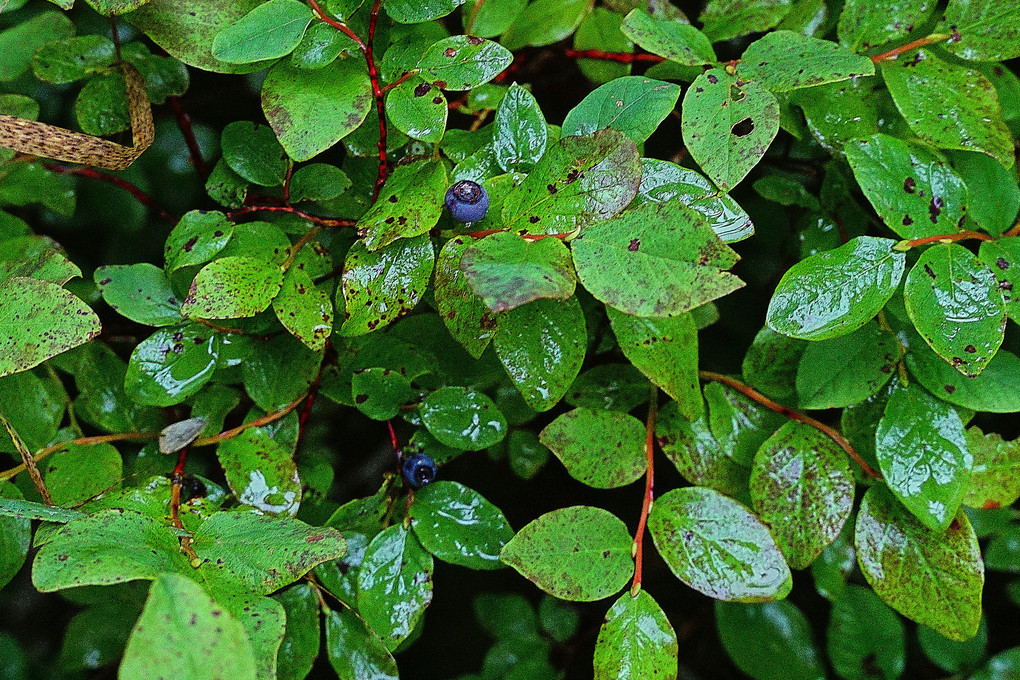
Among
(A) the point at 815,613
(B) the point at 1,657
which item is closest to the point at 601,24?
(A) the point at 815,613

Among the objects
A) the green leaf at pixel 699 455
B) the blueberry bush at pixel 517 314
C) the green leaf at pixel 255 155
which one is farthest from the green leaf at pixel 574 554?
the green leaf at pixel 255 155

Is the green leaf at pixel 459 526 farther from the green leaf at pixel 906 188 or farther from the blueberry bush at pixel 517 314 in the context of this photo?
the green leaf at pixel 906 188

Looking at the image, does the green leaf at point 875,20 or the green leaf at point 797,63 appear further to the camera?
the green leaf at point 875,20

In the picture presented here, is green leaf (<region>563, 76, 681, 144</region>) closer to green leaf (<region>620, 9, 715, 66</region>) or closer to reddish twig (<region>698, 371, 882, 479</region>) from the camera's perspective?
green leaf (<region>620, 9, 715, 66</region>)

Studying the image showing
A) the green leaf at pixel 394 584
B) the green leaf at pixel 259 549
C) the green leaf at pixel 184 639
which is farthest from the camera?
the green leaf at pixel 394 584

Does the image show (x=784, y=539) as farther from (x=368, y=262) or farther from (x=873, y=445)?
(x=368, y=262)

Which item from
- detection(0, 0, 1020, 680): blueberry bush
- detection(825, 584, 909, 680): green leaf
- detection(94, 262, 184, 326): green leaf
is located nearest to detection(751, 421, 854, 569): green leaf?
detection(0, 0, 1020, 680): blueberry bush

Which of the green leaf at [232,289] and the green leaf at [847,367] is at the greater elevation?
the green leaf at [232,289]
